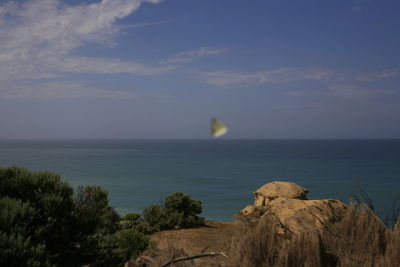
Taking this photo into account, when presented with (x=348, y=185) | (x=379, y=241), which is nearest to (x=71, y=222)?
(x=379, y=241)

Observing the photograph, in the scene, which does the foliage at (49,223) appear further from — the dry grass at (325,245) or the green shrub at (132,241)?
the green shrub at (132,241)

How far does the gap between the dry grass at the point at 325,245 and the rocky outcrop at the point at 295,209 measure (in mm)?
331

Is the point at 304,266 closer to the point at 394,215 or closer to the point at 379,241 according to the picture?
the point at 379,241

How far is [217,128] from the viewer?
402 cm

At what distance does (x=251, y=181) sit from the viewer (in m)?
64.9

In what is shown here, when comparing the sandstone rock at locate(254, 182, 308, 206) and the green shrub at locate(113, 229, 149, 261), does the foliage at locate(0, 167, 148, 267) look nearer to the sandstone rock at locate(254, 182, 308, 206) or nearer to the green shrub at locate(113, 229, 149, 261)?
the green shrub at locate(113, 229, 149, 261)

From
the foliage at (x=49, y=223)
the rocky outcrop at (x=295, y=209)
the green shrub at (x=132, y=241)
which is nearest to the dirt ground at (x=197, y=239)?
the green shrub at (x=132, y=241)

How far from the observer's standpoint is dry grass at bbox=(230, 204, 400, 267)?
534 centimetres

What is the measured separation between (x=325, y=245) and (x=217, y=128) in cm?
315

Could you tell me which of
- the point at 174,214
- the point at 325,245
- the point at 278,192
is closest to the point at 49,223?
the point at 325,245

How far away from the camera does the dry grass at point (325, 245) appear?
5.34 m

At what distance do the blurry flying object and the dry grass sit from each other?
A: 221cm

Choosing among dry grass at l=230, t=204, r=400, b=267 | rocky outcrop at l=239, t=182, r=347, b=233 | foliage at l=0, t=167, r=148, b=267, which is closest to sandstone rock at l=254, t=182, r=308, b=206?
rocky outcrop at l=239, t=182, r=347, b=233

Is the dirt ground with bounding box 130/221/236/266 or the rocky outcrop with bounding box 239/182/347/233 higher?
the rocky outcrop with bounding box 239/182/347/233
